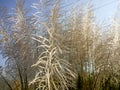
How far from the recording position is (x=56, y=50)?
11.5ft

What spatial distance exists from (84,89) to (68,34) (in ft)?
2.49

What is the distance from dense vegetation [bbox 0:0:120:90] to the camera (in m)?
3.59

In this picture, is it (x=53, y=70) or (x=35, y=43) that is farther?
(x=35, y=43)

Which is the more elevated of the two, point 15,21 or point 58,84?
point 15,21

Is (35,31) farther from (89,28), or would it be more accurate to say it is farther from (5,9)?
(89,28)

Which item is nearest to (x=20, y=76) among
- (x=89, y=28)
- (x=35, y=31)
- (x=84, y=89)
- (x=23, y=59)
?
(x=23, y=59)

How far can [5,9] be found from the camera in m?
4.41

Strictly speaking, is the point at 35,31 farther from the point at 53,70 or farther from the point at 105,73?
the point at 105,73

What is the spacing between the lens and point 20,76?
4.14m

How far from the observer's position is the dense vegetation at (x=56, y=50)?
3590 millimetres

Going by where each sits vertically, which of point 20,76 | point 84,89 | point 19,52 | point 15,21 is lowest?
point 84,89

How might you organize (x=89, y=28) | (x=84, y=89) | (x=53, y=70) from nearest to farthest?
1. (x=53, y=70)
2. (x=84, y=89)
3. (x=89, y=28)

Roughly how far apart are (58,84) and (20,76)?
0.70 m

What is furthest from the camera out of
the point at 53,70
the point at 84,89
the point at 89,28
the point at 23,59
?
the point at 89,28
